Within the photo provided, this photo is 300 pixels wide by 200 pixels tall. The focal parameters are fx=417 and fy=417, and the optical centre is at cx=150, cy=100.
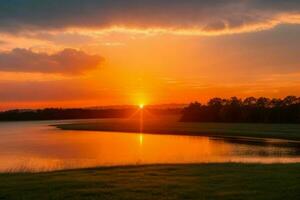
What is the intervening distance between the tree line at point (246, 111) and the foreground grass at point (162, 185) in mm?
103349

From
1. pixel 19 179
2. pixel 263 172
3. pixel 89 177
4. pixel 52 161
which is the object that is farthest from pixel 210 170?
pixel 52 161

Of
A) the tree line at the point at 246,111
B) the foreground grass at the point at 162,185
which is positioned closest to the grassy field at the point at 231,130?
the tree line at the point at 246,111

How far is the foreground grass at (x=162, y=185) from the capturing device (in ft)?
42.0

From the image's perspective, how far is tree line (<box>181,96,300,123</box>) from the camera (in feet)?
387

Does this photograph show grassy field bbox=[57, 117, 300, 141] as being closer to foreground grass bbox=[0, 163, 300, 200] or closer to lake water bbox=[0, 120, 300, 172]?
lake water bbox=[0, 120, 300, 172]

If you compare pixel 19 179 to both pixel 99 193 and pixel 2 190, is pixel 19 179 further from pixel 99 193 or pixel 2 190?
pixel 99 193

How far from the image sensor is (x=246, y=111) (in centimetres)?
12781

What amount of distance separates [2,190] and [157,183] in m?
5.32

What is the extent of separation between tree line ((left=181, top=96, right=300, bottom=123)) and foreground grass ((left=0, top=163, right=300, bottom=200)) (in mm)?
103349

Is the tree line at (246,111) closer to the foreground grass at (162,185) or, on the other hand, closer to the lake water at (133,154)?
the lake water at (133,154)

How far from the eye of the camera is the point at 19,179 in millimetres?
16781

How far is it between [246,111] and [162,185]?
117 m

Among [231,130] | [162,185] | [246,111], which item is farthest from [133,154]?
[246,111]

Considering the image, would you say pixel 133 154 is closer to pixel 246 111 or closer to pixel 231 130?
pixel 231 130
